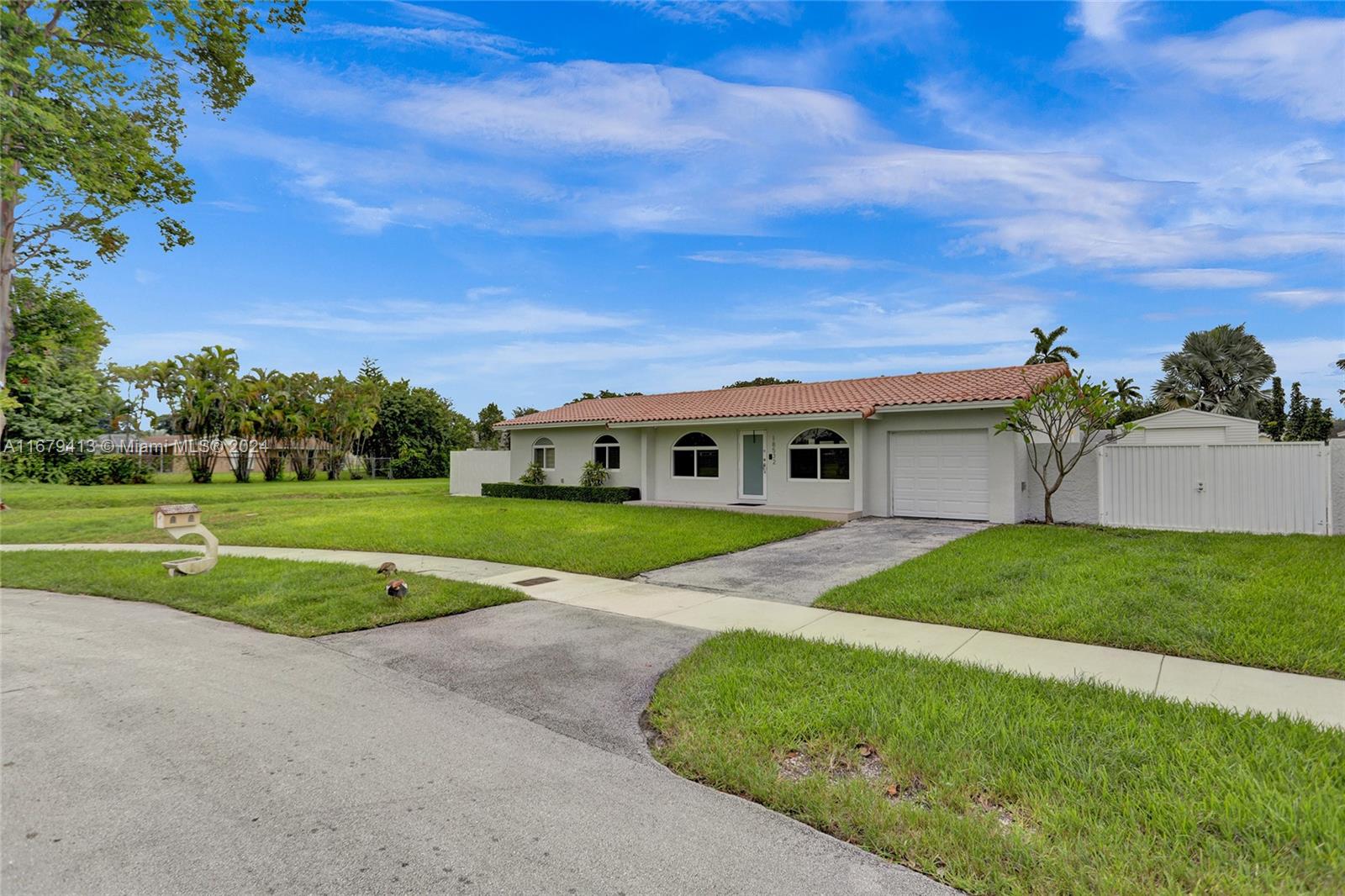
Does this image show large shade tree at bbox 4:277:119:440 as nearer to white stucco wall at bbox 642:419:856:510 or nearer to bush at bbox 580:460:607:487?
bush at bbox 580:460:607:487

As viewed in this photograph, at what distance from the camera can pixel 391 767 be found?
3.45 meters

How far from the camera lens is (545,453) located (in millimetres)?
23562

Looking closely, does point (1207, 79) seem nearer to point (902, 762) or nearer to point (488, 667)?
point (902, 762)

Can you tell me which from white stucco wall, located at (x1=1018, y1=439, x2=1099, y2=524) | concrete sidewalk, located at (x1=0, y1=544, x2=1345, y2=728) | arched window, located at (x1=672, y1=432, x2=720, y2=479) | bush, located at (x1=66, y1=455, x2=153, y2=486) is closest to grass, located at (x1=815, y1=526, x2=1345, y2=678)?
concrete sidewalk, located at (x1=0, y1=544, x2=1345, y2=728)

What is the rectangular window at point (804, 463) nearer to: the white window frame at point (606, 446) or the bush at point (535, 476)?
the white window frame at point (606, 446)

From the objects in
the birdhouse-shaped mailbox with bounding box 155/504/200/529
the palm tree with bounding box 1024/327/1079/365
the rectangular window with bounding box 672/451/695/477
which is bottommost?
the birdhouse-shaped mailbox with bounding box 155/504/200/529

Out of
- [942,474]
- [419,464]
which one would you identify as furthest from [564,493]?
[419,464]

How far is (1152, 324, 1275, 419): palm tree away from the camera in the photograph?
2964 cm

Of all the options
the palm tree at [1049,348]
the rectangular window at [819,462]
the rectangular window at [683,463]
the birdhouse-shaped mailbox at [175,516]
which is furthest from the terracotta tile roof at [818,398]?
the palm tree at [1049,348]

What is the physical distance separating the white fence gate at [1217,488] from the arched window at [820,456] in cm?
564

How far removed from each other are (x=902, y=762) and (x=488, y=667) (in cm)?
338

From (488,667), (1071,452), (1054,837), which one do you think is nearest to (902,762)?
(1054,837)

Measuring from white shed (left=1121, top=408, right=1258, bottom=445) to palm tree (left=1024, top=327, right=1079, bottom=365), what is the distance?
19.2 metres

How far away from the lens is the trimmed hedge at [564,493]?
2012 cm
